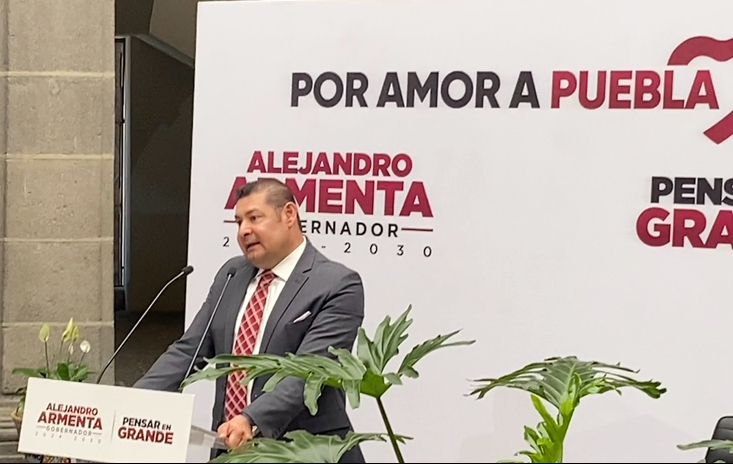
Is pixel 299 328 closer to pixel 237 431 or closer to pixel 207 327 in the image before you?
pixel 207 327

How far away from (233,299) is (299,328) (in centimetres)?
25

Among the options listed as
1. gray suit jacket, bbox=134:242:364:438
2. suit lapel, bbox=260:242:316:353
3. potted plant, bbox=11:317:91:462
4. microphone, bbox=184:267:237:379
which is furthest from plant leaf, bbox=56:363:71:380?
suit lapel, bbox=260:242:316:353

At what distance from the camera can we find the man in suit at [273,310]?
111 inches

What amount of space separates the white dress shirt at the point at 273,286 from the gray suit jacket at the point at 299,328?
0.05 ft

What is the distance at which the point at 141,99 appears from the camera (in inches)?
319

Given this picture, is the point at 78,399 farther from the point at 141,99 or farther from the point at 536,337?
the point at 141,99

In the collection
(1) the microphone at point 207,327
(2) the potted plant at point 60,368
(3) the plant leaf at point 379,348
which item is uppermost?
(3) the plant leaf at point 379,348

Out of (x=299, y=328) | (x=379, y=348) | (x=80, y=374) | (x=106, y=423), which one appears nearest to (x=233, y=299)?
(x=299, y=328)

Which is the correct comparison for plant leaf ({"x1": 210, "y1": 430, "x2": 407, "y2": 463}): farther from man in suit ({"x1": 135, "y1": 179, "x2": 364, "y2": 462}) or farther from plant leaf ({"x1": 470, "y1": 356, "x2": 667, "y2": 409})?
man in suit ({"x1": 135, "y1": 179, "x2": 364, "y2": 462})

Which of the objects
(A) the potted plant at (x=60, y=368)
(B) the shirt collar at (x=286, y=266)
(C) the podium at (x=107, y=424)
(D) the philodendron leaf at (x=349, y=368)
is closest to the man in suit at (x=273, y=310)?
(B) the shirt collar at (x=286, y=266)

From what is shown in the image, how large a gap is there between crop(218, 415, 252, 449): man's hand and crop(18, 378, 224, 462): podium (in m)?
0.57

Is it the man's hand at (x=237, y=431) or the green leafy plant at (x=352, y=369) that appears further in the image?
the man's hand at (x=237, y=431)

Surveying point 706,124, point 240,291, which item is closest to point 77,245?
point 240,291

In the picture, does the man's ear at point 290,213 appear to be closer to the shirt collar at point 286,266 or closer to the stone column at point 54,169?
the shirt collar at point 286,266
